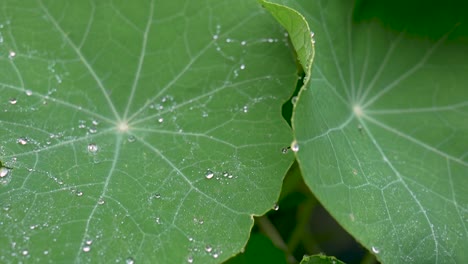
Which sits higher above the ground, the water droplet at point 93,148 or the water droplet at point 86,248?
the water droplet at point 93,148

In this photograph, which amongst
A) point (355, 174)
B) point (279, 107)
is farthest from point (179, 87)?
point (355, 174)

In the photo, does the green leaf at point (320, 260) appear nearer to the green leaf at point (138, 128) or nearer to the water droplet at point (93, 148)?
the green leaf at point (138, 128)

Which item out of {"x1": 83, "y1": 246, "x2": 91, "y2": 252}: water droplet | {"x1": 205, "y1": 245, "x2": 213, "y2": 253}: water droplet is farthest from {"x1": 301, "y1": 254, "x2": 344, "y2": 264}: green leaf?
{"x1": 83, "y1": 246, "x2": 91, "y2": 252}: water droplet

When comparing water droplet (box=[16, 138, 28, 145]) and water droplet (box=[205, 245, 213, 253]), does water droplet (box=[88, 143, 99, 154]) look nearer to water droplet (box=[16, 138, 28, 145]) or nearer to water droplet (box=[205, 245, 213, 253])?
water droplet (box=[16, 138, 28, 145])

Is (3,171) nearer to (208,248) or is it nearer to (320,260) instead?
(208,248)

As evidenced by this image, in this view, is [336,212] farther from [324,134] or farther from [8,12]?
[8,12]

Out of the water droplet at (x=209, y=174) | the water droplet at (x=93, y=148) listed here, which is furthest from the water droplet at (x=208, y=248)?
the water droplet at (x=93, y=148)
